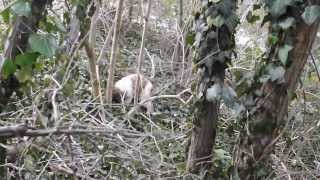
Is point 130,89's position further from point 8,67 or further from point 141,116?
point 8,67

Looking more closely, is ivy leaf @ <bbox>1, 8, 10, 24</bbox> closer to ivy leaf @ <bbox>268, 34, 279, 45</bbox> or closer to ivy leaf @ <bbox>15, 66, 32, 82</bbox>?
ivy leaf @ <bbox>15, 66, 32, 82</bbox>

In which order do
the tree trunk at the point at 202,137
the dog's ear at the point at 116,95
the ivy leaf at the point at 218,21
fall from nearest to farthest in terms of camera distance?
the ivy leaf at the point at 218,21
the tree trunk at the point at 202,137
the dog's ear at the point at 116,95


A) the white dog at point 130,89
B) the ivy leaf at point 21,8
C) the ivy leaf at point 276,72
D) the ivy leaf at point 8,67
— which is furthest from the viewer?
the white dog at point 130,89

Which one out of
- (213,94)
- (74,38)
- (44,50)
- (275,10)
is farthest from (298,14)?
(44,50)

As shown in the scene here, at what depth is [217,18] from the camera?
122 inches

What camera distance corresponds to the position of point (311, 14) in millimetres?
2727

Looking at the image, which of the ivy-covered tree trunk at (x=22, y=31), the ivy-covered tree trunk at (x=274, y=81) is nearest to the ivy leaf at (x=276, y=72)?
the ivy-covered tree trunk at (x=274, y=81)

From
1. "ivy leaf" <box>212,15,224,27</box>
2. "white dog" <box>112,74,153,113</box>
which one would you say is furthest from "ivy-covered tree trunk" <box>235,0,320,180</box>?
"white dog" <box>112,74,153,113</box>

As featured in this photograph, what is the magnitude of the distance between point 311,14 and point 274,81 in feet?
1.64

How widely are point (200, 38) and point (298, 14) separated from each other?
0.69 m

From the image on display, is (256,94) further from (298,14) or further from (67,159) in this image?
(67,159)

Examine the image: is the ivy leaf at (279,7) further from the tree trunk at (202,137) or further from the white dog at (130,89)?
the white dog at (130,89)

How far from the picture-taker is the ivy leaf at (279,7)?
2.80 metres

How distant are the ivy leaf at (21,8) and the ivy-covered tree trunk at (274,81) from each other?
1502mm
